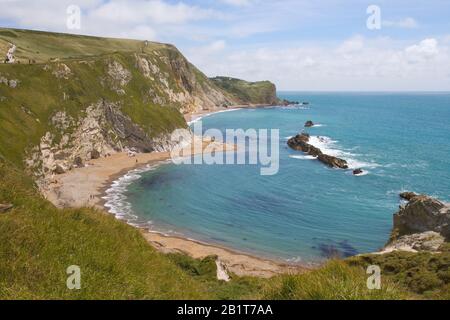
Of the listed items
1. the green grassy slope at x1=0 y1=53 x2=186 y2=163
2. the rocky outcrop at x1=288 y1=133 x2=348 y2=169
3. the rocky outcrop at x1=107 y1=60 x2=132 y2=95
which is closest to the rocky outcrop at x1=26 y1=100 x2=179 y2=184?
the green grassy slope at x1=0 y1=53 x2=186 y2=163

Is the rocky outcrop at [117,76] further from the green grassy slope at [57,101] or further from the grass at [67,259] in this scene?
the grass at [67,259]

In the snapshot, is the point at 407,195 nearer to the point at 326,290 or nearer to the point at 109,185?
the point at 109,185

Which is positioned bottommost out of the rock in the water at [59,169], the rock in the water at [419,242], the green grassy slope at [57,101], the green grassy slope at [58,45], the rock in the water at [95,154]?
the rock in the water at [419,242]

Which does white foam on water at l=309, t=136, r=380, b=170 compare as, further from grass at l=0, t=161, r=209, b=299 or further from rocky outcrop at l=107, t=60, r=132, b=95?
grass at l=0, t=161, r=209, b=299

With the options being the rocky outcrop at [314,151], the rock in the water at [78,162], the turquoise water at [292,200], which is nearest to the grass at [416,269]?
the turquoise water at [292,200]

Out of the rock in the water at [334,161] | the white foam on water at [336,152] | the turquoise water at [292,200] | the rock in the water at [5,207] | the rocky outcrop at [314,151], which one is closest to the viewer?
the rock in the water at [5,207]

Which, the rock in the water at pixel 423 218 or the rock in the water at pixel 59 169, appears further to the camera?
the rock in the water at pixel 59 169
